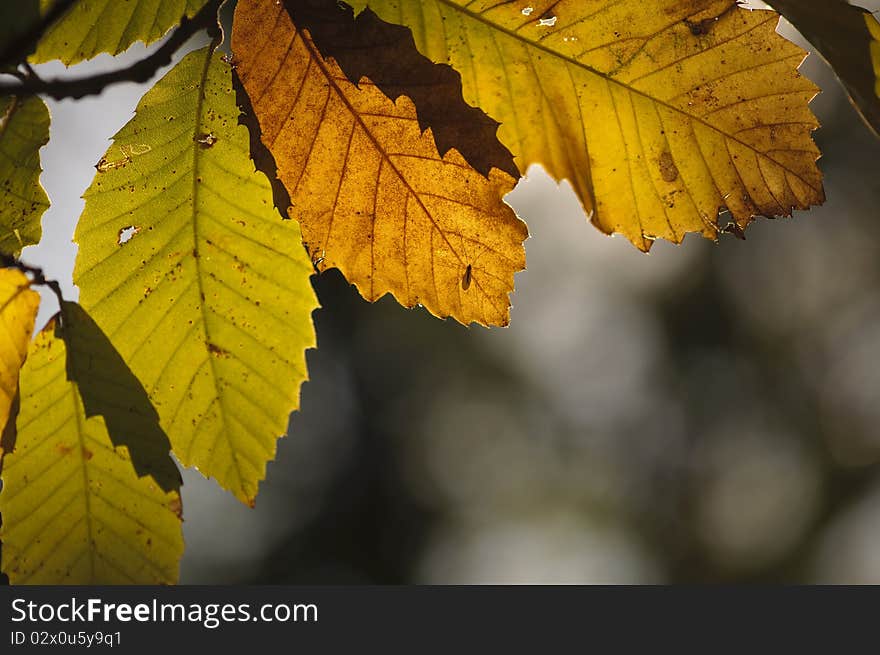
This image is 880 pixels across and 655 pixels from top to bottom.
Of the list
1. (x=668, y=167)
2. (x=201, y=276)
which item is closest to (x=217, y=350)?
(x=201, y=276)

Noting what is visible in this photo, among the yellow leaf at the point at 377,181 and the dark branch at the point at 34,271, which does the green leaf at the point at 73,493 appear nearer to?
the dark branch at the point at 34,271

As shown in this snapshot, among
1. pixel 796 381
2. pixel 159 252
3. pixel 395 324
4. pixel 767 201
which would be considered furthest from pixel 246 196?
pixel 796 381

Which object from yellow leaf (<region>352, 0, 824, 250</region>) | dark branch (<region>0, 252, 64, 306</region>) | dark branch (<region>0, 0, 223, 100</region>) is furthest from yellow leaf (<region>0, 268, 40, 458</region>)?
yellow leaf (<region>352, 0, 824, 250</region>)

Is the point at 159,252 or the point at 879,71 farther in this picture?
the point at 159,252

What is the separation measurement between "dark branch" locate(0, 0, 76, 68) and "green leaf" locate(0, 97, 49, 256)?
0.29 feet

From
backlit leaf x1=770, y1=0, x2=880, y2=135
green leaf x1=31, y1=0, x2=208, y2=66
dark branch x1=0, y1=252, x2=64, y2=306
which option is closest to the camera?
backlit leaf x1=770, y1=0, x2=880, y2=135

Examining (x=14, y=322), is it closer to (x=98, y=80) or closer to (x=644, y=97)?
(x=98, y=80)

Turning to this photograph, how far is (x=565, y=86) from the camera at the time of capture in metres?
0.52

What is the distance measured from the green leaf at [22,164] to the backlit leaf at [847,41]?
553mm

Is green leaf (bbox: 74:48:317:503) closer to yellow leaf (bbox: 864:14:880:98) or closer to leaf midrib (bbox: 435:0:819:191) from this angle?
leaf midrib (bbox: 435:0:819:191)

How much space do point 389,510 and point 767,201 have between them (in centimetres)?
811

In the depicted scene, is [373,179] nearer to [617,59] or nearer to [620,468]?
[617,59]

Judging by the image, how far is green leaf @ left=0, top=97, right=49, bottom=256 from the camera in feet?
2.04

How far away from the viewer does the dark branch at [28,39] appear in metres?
0.52
